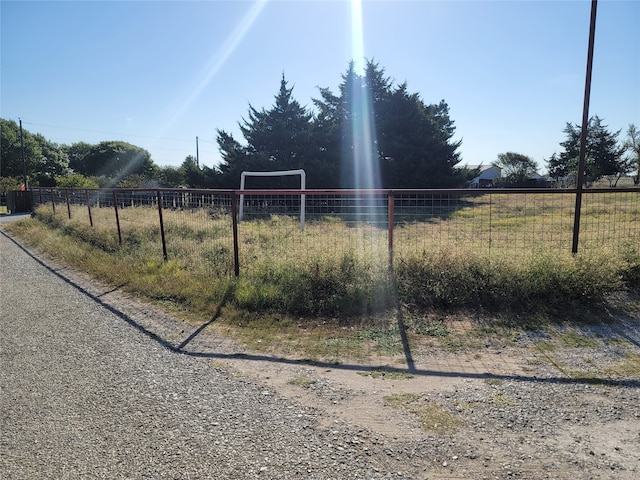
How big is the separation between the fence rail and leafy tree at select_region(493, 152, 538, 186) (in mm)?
61281

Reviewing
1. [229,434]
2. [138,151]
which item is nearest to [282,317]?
[229,434]

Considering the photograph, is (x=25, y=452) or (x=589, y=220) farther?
(x=589, y=220)

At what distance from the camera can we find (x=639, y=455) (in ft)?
7.85

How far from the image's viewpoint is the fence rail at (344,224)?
6184mm

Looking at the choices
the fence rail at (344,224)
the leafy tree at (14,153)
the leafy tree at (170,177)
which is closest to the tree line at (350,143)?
the leafy tree at (170,177)

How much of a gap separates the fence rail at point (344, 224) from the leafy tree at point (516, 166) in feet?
201

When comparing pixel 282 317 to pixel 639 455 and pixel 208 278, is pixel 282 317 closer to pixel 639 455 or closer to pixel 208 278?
pixel 208 278

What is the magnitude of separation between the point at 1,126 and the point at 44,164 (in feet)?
22.6

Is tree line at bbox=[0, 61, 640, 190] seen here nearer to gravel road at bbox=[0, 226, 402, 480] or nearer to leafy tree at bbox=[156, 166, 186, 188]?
leafy tree at bbox=[156, 166, 186, 188]

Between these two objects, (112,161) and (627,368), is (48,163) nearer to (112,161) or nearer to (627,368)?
(112,161)

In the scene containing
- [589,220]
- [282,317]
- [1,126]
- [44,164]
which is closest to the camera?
[282,317]

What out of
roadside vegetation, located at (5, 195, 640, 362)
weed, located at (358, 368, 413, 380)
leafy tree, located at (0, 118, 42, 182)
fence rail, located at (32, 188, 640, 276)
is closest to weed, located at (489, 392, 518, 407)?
weed, located at (358, 368, 413, 380)

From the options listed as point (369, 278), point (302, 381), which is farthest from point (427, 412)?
point (369, 278)

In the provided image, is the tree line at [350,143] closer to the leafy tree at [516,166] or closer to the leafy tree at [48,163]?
the leafy tree at [48,163]
